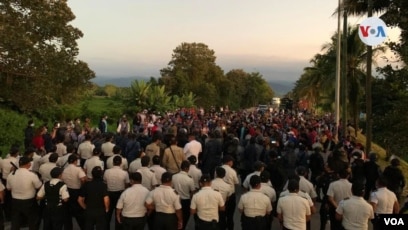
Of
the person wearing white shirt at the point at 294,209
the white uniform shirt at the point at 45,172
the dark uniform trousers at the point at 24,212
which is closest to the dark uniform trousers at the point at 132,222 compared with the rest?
the dark uniform trousers at the point at 24,212

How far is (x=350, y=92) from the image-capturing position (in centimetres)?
2783

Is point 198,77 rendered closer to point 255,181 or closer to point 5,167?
point 5,167

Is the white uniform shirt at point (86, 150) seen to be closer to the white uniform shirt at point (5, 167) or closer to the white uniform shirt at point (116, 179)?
the white uniform shirt at point (5, 167)

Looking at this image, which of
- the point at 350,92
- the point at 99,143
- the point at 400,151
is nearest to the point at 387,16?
the point at 400,151

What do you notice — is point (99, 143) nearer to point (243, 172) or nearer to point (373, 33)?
point (243, 172)

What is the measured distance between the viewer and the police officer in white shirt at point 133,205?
660 centimetres

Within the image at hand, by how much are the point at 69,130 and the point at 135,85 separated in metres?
16.6

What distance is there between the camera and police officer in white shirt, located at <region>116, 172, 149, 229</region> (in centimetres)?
660

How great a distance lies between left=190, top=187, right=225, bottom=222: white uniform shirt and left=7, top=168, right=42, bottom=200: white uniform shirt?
118 inches

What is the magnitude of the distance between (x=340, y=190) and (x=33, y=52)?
12.9m

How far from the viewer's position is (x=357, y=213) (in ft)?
19.9

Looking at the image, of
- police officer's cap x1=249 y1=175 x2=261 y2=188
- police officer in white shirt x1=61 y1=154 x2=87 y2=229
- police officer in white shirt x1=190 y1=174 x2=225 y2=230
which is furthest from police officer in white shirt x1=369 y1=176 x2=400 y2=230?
police officer in white shirt x1=61 y1=154 x2=87 y2=229

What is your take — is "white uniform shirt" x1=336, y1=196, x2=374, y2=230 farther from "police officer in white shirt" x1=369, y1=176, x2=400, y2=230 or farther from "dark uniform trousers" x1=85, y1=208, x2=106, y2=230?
"dark uniform trousers" x1=85, y1=208, x2=106, y2=230

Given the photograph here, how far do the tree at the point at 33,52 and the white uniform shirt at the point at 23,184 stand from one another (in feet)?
27.8
